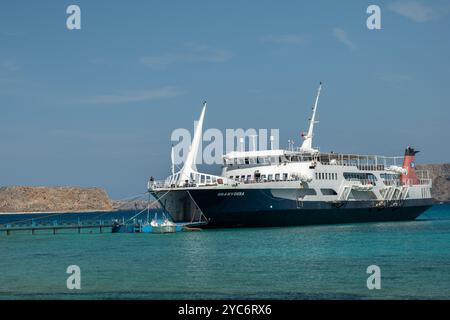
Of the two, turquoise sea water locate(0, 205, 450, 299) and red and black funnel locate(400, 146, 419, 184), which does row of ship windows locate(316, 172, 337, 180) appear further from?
red and black funnel locate(400, 146, 419, 184)

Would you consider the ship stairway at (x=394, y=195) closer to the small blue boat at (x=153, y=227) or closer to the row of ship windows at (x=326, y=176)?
the row of ship windows at (x=326, y=176)

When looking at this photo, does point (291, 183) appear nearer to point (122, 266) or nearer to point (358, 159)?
point (358, 159)

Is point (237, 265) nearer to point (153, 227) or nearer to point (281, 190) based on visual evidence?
point (281, 190)

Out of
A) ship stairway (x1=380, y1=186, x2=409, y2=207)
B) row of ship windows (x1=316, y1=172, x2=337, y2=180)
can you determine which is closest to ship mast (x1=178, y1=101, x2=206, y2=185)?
row of ship windows (x1=316, y1=172, x2=337, y2=180)

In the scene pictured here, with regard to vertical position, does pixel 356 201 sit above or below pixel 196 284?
above

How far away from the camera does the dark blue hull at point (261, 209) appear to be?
→ 180 feet

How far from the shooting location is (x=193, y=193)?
54.9 metres

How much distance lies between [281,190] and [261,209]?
7.68 feet

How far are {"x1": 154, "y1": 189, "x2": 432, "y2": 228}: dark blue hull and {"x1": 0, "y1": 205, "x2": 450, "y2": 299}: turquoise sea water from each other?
1.33 m

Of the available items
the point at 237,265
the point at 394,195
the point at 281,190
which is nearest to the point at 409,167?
the point at 394,195

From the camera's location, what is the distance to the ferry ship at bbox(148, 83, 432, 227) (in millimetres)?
55625

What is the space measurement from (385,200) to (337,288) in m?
42.0

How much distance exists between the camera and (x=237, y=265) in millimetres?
35125

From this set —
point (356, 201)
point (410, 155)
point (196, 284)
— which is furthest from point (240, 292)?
point (410, 155)
